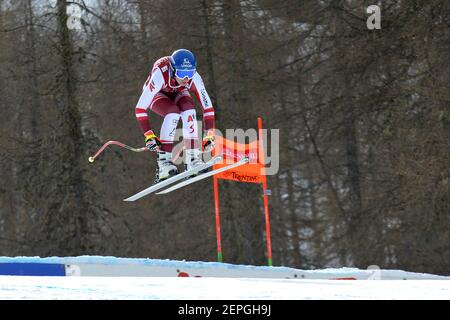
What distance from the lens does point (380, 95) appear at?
65.3ft

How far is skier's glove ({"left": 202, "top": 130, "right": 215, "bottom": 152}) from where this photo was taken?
10.3m

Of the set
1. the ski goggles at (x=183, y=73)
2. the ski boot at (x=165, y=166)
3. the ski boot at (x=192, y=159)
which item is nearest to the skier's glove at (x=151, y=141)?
the ski boot at (x=165, y=166)

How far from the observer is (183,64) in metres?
9.80

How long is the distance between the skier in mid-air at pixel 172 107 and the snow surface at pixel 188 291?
269cm

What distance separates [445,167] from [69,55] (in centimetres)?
851

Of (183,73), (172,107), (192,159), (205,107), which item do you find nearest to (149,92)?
(172,107)

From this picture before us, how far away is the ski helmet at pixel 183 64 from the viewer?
9.80 metres

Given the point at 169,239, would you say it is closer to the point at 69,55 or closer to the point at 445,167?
the point at 69,55

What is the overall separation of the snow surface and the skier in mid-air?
8.83 ft

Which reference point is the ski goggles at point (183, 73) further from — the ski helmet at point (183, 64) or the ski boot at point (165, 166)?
the ski boot at point (165, 166)

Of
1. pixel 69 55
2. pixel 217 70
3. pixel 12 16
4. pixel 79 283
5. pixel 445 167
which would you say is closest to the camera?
pixel 79 283

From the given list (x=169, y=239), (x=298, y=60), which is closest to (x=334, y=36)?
(x=298, y=60)
